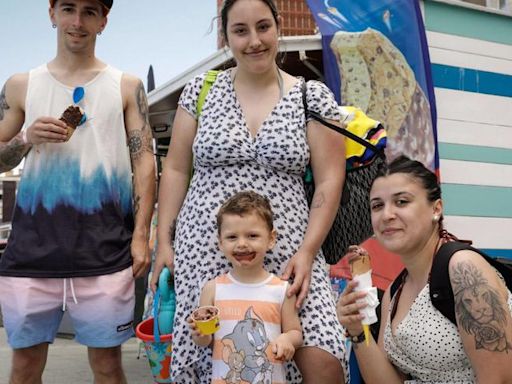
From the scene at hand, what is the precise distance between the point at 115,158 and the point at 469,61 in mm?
4224

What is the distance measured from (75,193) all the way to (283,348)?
1207 millimetres

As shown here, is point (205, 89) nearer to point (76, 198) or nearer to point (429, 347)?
point (76, 198)

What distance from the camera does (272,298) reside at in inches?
93.7

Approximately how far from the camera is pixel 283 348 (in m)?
2.21

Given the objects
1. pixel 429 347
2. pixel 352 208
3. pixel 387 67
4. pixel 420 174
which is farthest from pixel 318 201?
pixel 387 67

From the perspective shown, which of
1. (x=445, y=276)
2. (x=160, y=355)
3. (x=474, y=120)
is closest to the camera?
(x=445, y=276)

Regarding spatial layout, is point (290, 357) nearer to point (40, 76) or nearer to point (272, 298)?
point (272, 298)

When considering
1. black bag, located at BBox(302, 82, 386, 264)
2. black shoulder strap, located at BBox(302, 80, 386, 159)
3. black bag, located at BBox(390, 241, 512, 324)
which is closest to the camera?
black bag, located at BBox(390, 241, 512, 324)

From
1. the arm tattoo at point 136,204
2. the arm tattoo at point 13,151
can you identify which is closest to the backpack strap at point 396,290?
the arm tattoo at point 136,204

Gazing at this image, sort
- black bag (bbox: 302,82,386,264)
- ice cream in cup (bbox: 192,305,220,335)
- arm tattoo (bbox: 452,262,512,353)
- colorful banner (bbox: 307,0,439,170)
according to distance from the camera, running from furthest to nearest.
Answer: colorful banner (bbox: 307,0,439,170) → black bag (bbox: 302,82,386,264) → ice cream in cup (bbox: 192,305,220,335) → arm tattoo (bbox: 452,262,512,353)

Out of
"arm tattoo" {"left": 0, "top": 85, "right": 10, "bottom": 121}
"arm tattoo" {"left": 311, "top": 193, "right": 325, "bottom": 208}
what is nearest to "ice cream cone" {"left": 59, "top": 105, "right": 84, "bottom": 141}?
"arm tattoo" {"left": 0, "top": 85, "right": 10, "bottom": 121}

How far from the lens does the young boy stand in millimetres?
2314

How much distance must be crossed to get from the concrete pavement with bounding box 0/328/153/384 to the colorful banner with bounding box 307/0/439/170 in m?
3.59

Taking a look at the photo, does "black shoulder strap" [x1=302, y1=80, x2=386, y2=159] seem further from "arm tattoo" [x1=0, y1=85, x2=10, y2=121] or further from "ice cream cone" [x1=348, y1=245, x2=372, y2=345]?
"arm tattoo" [x1=0, y1=85, x2=10, y2=121]
